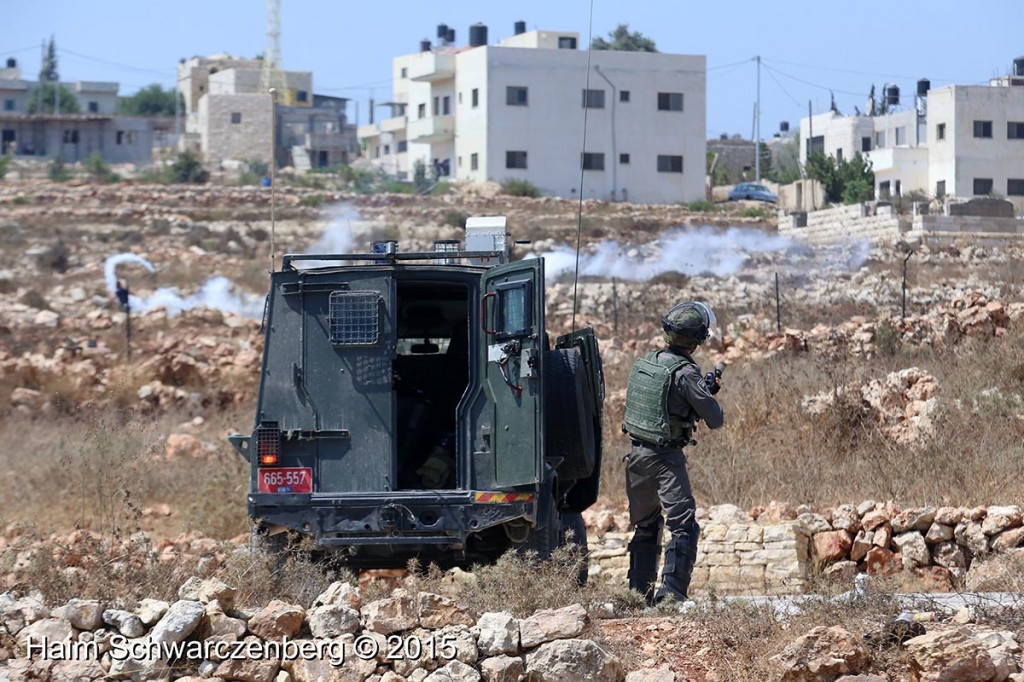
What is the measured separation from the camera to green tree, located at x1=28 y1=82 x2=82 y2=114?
101 meters

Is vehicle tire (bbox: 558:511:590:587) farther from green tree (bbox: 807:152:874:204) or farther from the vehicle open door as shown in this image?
green tree (bbox: 807:152:874:204)

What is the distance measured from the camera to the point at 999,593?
7.95 metres

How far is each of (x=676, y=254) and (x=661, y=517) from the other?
28.4 m

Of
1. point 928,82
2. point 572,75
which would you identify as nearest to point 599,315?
point 572,75

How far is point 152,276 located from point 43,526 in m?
21.1

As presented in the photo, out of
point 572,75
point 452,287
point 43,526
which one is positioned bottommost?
point 43,526

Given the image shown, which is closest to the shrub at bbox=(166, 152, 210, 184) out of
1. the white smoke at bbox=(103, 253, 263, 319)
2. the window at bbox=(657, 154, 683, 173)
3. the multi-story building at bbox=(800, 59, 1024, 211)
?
the window at bbox=(657, 154, 683, 173)

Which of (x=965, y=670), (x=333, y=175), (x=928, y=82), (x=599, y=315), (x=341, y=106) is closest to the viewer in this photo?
(x=965, y=670)

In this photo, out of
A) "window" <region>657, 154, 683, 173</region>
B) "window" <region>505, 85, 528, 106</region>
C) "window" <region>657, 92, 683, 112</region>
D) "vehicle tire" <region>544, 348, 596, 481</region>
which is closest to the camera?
"vehicle tire" <region>544, 348, 596, 481</region>

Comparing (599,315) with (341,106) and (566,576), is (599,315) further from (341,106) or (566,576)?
(341,106)

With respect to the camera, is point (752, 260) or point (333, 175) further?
point (333, 175)

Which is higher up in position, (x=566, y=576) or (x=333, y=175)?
(x=333, y=175)

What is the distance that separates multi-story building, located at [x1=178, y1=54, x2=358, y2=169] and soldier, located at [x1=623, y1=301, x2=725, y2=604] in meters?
70.6

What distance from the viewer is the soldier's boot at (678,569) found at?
825cm
